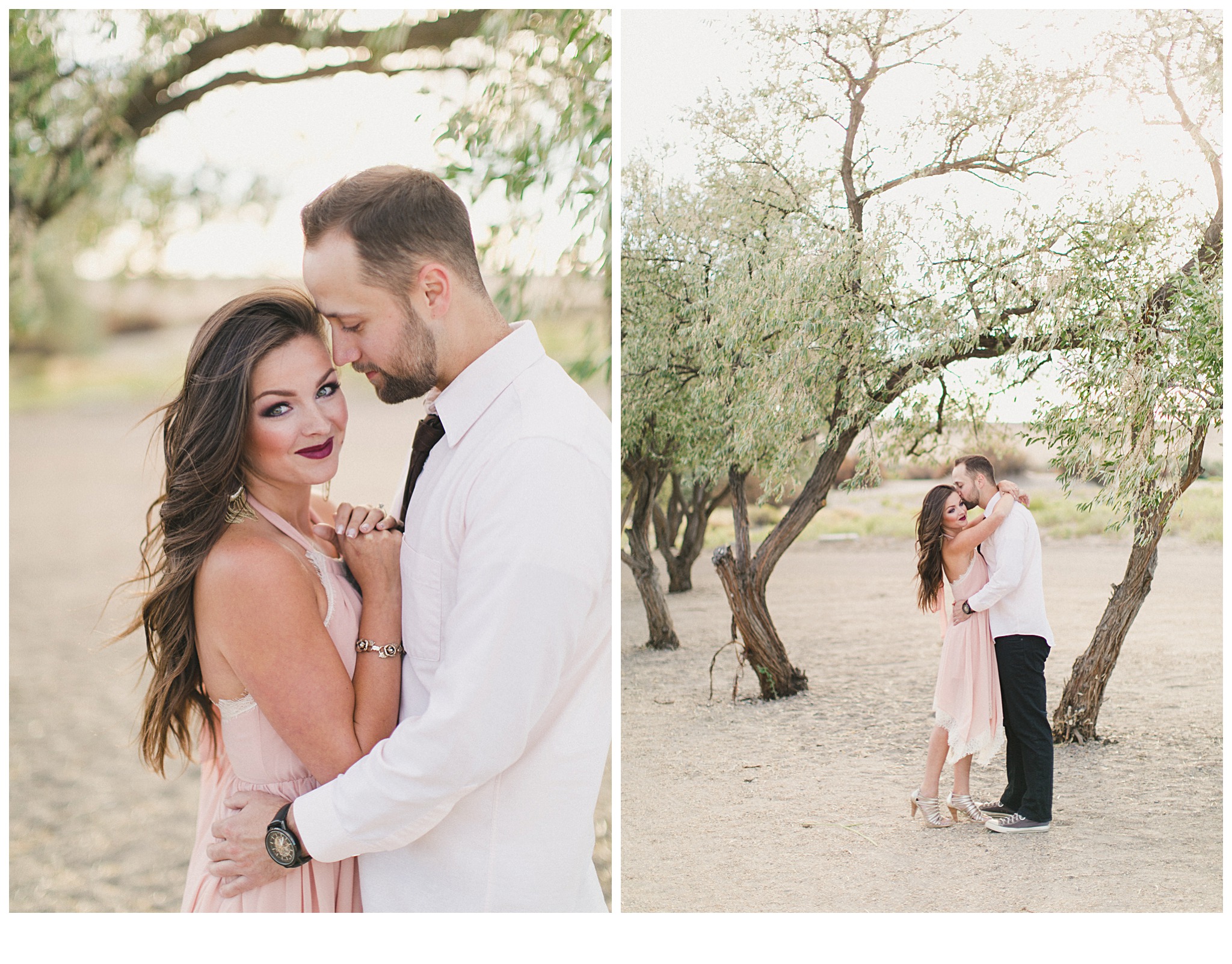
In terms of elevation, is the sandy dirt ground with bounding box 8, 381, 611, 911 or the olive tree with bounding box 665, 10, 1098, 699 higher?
the olive tree with bounding box 665, 10, 1098, 699

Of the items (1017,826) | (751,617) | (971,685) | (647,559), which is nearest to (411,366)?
(647,559)

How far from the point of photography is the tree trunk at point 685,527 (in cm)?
→ 288

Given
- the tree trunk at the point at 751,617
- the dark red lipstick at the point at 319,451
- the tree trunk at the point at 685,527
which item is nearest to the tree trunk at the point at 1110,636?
the tree trunk at the point at 751,617

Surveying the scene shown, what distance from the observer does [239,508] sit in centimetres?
203

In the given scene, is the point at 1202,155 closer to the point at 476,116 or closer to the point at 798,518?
the point at 798,518

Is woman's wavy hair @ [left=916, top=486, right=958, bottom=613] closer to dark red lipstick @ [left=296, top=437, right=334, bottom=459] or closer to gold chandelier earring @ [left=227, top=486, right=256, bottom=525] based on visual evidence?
dark red lipstick @ [left=296, top=437, right=334, bottom=459]

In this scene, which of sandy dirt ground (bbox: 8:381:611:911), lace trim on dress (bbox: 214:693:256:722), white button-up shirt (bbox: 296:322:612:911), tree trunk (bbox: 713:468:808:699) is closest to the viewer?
white button-up shirt (bbox: 296:322:612:911)

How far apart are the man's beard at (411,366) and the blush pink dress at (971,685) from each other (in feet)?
5.42

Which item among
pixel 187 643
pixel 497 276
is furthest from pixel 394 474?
pixel 187 643

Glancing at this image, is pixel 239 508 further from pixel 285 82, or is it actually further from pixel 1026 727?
pixel 1026 727

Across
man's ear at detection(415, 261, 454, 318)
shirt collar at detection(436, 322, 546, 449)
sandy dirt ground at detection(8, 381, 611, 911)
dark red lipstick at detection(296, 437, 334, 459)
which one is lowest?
sandy dirt ground at detection(8, 381, 611, 911)

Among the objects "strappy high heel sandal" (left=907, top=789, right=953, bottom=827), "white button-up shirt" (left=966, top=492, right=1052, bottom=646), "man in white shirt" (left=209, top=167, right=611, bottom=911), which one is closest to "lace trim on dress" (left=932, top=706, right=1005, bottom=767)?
"strappy high heel sandal" (left=907, top=789, right=953, bottom=827)

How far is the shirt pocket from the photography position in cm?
189
